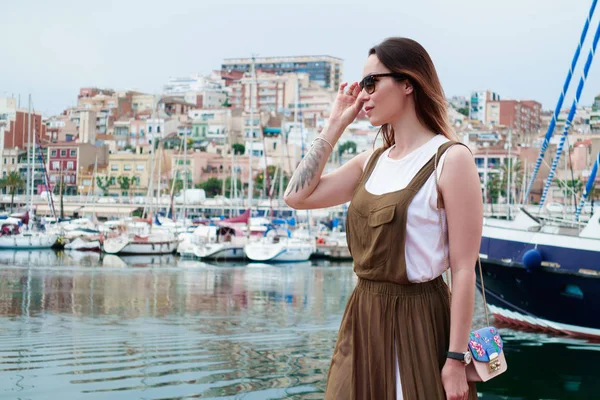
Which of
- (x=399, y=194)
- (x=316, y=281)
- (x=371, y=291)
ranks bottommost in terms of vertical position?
(x=316, y=281)

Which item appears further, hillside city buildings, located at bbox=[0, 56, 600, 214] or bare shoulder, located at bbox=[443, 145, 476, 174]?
hillside city buildings, located at bbox=[0, 56, 600, 214]

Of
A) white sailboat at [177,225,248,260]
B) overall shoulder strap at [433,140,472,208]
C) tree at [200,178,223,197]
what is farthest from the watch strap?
tree at [200,178,223,197]

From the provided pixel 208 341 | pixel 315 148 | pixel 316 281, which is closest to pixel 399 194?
pixel 315 148

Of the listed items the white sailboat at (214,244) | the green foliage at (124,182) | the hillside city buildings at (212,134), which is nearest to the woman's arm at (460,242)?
the white sailboat at (214,244)

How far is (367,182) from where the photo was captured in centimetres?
256

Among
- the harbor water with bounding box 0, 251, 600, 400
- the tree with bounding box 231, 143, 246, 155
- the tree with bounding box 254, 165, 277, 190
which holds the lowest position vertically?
the harbor water with bounding box 0, 251, 600, 400

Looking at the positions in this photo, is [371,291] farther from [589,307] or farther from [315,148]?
[589,307]

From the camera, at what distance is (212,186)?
96812mm

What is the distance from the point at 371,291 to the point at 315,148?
1.66ft

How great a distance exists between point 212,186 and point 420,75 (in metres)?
94.8

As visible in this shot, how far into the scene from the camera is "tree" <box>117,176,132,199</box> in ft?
327

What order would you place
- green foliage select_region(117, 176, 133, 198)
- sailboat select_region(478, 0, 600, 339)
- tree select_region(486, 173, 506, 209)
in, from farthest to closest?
1. green foliage select_region(117, 176, 133, 198)
2. tree select_region(486, 173, 506, 209)
3. sailboat select_region(478, 0, 600, 339)

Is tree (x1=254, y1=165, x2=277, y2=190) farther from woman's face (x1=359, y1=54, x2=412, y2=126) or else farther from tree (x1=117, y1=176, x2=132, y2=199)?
woman's face (x1=359, y1=54, x2=412, y2=126)

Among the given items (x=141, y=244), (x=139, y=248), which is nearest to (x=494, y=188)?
(x=141, y=244)
